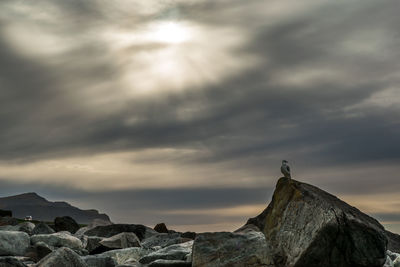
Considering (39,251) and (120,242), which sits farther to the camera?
(120,242)

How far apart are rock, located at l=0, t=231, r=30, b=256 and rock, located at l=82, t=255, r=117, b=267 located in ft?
14.7

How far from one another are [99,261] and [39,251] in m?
3.79

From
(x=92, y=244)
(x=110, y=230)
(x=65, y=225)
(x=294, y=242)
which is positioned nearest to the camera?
(x=294, y=242)

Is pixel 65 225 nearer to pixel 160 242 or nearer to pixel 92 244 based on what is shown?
pixel 92 244

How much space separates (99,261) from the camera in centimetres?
1595

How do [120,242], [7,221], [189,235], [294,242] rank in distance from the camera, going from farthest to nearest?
[7,221] → [189,235] → [120,242] → [294,242]

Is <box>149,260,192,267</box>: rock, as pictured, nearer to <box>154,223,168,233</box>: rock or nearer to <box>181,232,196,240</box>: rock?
<box>181,232,196,240</box>: rock

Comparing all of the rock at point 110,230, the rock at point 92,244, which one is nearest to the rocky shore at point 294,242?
the rock at point 92,244

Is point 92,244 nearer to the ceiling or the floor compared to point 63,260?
nearer to the ceiling

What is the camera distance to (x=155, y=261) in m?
14.4

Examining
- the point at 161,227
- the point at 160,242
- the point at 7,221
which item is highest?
the point at 7,221

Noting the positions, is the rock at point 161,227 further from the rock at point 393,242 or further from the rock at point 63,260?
the rock at point 63,260

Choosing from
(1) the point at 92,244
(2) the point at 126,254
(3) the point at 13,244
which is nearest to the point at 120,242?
(1) the point at 92,244

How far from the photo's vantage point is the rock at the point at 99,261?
15.7 m
